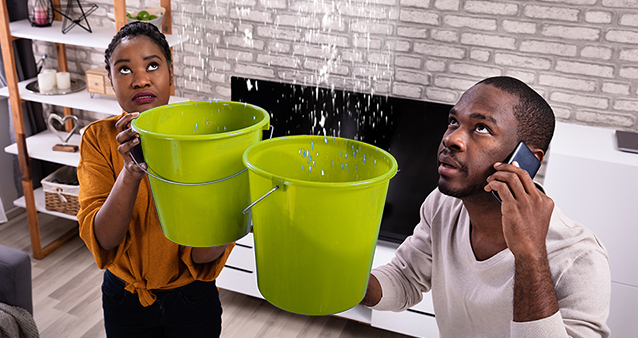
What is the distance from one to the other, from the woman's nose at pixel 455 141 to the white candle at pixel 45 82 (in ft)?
8.28

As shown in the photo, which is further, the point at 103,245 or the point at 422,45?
the point at 422,45

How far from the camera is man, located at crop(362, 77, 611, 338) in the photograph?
2.74 ft

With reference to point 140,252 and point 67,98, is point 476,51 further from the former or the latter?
point 67,98

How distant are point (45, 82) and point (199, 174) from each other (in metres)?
2.44

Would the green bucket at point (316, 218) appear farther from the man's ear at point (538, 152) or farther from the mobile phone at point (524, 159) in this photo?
the man's ear at point (538, 152)

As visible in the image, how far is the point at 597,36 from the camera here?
83.5 inches

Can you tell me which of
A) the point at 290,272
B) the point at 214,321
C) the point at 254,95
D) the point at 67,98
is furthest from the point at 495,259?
the point at 67,98

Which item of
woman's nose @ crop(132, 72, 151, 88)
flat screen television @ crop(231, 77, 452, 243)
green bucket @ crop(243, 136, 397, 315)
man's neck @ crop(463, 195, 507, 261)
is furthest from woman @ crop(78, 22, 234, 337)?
flat screen television @ crop(231, 77, 452, 243)

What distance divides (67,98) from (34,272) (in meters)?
1.00

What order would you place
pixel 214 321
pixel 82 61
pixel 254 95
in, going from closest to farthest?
pixel 214 321
pixel 254 95
pixel 82 61

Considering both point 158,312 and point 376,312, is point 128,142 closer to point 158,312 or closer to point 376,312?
point 158,312

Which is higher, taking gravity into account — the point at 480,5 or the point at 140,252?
the point at 480,5

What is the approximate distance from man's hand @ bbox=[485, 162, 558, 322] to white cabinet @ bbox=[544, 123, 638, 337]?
1120mm

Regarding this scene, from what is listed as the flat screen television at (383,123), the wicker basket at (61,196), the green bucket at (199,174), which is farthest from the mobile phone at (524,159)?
the wicker basket at (61,196)
